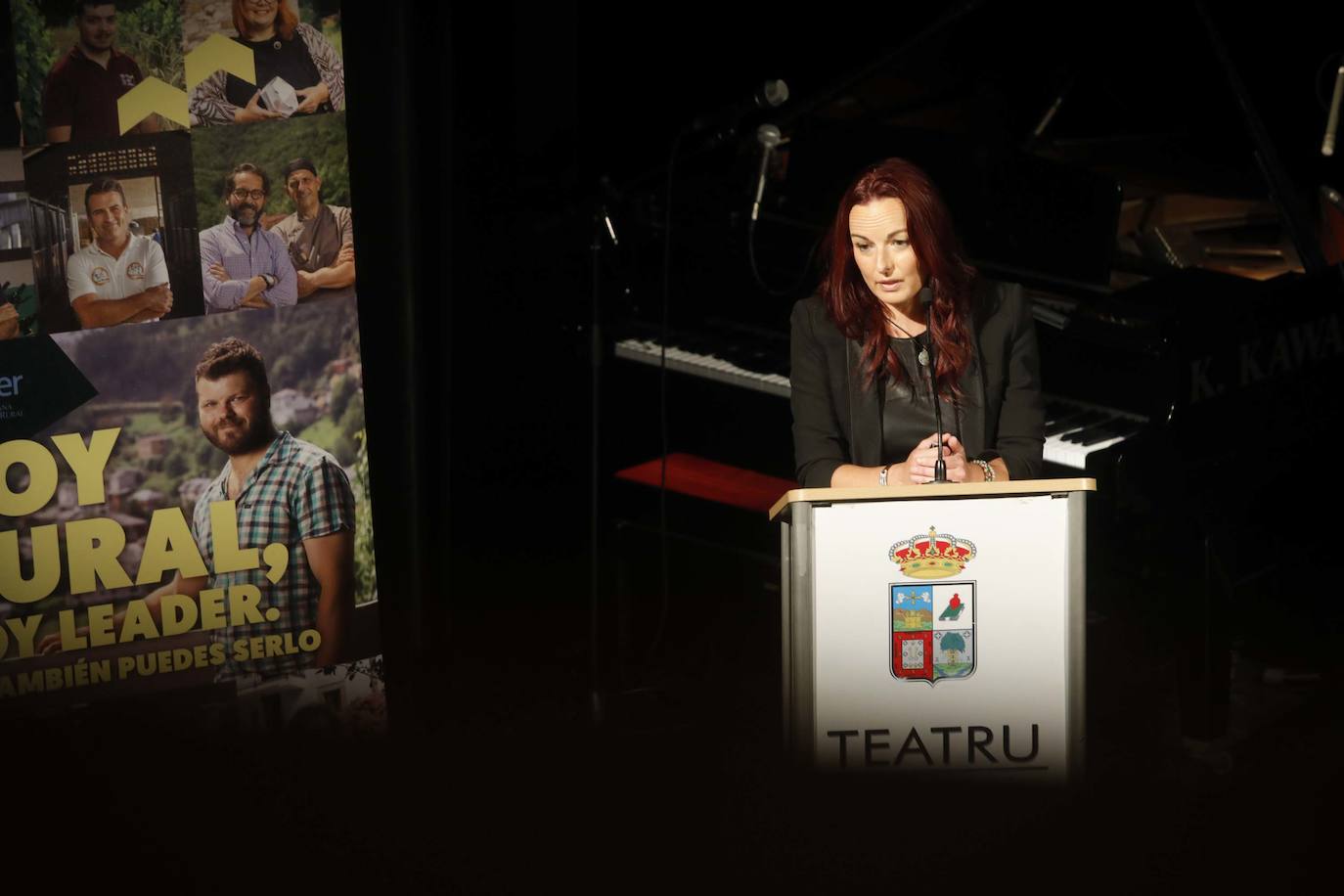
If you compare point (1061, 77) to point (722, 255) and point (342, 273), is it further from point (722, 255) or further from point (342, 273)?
point (342, 273)

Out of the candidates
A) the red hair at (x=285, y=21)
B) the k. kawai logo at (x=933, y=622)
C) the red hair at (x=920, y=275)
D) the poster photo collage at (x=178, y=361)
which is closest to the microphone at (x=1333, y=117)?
the red hair at (x=920, y=275)

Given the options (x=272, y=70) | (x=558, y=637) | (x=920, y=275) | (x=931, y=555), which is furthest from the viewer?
(x=558, y=637)

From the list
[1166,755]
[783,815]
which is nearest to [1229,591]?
[1166,755]

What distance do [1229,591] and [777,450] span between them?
1.25 m

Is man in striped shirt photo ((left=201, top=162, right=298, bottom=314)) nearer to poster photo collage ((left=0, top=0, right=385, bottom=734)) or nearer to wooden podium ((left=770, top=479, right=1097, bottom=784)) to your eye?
poster photo collage ((left=0, top=0, right=385, bottom=734))

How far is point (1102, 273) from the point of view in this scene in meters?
4.48

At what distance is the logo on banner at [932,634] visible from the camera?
3.05 metres

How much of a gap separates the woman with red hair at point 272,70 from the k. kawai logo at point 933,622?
6.25ft

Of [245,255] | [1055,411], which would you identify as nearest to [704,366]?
[1055,411]

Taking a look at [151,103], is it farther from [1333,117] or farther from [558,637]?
[1333,117]

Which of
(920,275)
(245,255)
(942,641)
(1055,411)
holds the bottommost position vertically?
(942,641)

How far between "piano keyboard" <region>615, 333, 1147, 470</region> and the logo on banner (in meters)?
0.97

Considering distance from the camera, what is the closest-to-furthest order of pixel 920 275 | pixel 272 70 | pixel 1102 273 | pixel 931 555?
pixel 931 555, pixel 920 275, pixel 272 70, pixel 1102 273

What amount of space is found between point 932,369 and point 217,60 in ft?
6.18
